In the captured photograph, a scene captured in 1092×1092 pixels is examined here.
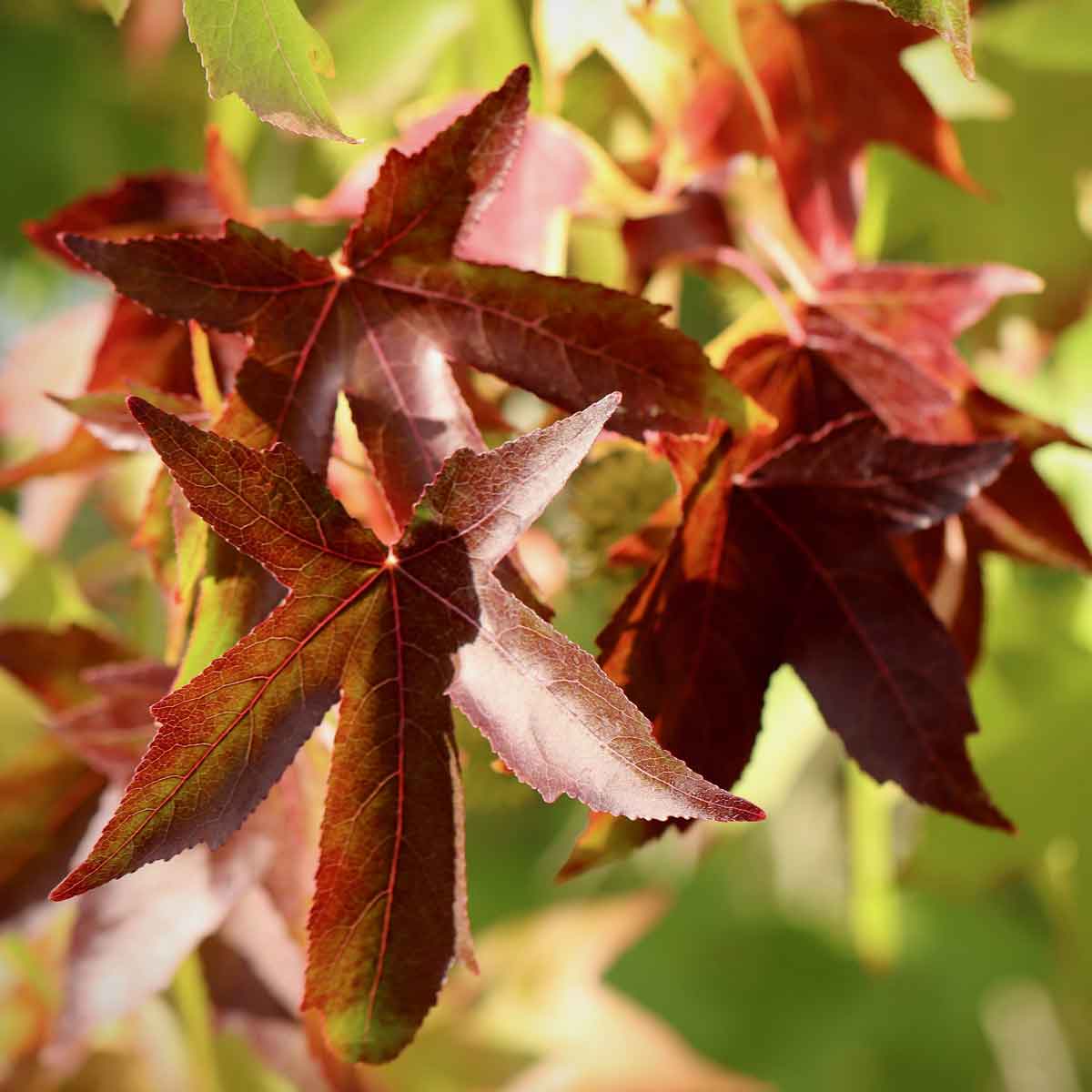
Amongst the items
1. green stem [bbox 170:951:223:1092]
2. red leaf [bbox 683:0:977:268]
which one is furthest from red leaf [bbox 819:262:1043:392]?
green stem [bbox 170:951:223:1092]

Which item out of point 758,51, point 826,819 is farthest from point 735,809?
point 826,819

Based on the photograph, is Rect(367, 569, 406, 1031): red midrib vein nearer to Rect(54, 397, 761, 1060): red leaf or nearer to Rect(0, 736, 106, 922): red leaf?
Rect(54, 397, 761, 1060): red leaf

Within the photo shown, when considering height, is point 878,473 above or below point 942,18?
below

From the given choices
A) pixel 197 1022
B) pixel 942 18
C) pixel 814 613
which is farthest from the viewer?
pixel 197 1022

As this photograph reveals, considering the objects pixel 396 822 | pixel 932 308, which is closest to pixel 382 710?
pixel 396 822

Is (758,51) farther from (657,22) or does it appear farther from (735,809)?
(735,809)

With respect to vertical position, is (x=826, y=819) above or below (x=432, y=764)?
below

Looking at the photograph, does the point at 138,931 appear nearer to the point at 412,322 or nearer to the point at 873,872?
the point at 412,322
